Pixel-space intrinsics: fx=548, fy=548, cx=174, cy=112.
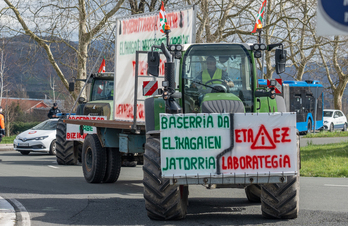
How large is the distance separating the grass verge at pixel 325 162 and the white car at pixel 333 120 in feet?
74.9

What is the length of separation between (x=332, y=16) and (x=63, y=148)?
1337 cm

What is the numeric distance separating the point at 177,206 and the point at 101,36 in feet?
70.4

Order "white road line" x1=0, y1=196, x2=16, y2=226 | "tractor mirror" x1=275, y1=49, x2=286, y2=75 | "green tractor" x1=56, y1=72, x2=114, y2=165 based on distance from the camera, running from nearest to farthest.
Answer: "white road line" x1=0, y1=196, x2=16, y2=226 → "tractor mirror" x1=275, y1=49, x2=286, y2=75 → "green tractor" x1=56, y1=72, x2=114, y2=165

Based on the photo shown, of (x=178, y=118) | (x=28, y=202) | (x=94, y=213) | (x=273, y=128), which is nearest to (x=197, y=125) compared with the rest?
(x=178, y=118)

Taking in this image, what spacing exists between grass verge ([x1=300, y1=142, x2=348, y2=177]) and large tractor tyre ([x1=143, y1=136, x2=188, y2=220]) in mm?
7798

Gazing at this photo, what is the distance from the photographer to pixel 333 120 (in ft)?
138

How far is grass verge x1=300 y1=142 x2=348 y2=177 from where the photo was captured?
14219mm

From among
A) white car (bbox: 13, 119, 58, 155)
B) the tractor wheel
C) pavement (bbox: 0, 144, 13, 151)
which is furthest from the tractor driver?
pavement (bbox: 0, 144, 13, 151)

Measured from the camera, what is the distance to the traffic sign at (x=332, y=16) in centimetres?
407

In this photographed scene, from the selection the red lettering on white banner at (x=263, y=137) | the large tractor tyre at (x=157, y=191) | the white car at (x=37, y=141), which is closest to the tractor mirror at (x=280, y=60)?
the red lettering on white banner at (x=263, y=137)

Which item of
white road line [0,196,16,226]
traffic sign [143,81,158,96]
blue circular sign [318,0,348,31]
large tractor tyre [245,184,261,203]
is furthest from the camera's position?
traffic sign [143,81,158,96]

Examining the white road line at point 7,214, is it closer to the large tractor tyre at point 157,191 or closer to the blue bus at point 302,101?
the large tractor tyre at point 157,191

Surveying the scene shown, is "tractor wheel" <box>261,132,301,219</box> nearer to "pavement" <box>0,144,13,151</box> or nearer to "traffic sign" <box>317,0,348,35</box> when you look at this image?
"traffic sign" <box>317,0,348,35</box>

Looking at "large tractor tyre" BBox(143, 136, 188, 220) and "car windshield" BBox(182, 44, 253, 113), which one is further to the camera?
"car windshield" BBox(182, 44, 253, 113)
